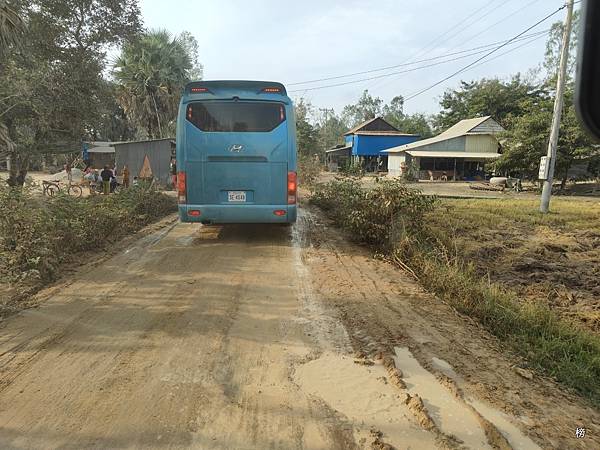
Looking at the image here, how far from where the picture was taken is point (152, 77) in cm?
2975

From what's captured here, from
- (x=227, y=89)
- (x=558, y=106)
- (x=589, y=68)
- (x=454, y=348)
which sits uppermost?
(x=558, y=106)

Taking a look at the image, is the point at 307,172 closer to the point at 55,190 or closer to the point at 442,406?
the point at 55,190

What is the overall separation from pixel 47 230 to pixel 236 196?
3158 millimetres

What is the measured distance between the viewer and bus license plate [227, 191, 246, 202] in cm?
822

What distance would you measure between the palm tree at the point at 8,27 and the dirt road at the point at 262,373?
4300 mm

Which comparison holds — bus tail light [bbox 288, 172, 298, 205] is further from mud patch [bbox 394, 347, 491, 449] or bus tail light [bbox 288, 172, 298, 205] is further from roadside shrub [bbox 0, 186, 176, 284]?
mud patch [bbox 394, 347, 491, 449]

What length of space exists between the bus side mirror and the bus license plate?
684 centimetres

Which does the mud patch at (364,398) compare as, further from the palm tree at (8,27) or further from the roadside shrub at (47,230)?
the palm tree at (8,27)

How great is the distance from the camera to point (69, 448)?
2527mm

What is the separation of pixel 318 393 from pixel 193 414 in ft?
2.91

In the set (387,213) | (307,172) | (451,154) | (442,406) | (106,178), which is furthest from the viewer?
(451,154)

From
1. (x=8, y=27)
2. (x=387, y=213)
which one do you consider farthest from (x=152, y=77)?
(x=387, y=213)

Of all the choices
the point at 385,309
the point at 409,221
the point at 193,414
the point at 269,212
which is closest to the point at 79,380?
the point at 193,414

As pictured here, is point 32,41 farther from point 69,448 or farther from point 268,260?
point 69,448
